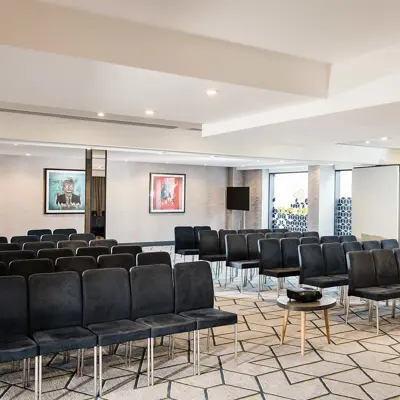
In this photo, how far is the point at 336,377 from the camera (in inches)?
186

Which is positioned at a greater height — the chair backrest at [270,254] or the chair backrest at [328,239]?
the chair backrest at [328,239]

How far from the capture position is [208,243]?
10.2m

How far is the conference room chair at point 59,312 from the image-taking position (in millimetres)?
4270

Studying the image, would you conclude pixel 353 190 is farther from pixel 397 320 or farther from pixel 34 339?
pixel 34 339

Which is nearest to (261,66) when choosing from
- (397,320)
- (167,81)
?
(167,81)

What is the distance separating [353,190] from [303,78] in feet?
27.0

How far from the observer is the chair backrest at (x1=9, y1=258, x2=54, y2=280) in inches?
224

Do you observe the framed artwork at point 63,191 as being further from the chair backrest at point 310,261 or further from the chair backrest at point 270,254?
the chair backrest at point 310,261

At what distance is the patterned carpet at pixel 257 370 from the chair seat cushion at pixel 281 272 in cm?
156

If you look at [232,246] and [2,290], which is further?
[232,246]

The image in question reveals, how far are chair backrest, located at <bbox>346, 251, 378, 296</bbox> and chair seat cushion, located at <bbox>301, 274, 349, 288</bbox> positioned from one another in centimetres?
54

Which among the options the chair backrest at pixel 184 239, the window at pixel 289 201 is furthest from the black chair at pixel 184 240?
the window at pixel 289 201

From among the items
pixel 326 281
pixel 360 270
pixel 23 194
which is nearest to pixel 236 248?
pixel 326 281

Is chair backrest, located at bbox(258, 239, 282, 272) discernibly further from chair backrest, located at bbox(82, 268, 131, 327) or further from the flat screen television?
the flat screen television
